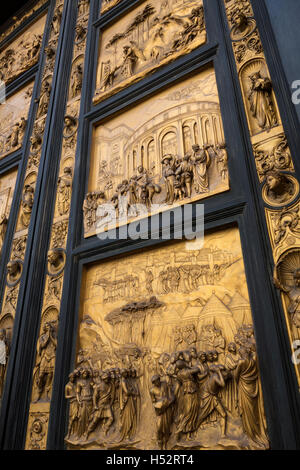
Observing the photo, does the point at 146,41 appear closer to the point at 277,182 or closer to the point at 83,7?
the point at 83,7

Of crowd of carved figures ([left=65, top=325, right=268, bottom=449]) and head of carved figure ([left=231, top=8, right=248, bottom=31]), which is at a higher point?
head of carved figure ([left=231, top=8, right=248, bottom=31])

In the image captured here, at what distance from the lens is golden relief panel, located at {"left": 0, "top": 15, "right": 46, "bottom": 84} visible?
8.64 m

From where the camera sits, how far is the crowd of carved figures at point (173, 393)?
2943mm

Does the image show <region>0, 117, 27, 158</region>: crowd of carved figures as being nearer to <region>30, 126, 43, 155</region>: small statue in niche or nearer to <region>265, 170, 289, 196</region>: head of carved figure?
<region>30, 126, 43, 155</region>: small statue in niche

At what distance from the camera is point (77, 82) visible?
261 inches

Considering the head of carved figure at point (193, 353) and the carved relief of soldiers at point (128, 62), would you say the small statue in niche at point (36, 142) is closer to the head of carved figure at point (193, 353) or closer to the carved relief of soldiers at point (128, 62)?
the carved relief of soldiers at point (128, 62)

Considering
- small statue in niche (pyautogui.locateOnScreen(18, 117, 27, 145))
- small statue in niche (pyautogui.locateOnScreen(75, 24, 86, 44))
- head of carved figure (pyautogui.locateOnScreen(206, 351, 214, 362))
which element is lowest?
head of carved figure (pyautogui.locateOnScreen(206, 351, 214, 362))

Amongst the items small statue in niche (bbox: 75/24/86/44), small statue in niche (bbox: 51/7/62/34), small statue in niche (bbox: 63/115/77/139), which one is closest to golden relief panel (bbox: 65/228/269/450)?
small statue in niche (bbox: 63/115/77/139)

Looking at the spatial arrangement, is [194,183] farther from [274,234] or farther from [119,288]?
[119,288]

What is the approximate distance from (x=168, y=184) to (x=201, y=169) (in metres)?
0.46

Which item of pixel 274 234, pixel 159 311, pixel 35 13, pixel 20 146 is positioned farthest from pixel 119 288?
pixel 35 13

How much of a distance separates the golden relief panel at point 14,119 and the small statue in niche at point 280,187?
5.72m

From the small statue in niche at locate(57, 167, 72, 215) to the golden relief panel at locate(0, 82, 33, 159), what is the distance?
7.60ft

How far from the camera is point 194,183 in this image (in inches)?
162
